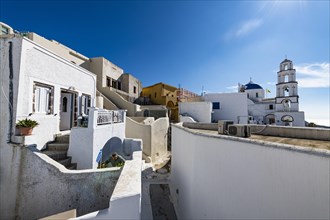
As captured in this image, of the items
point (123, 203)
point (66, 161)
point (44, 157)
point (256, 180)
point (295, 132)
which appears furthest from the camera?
point (66, 161)

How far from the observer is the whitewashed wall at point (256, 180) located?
252 cm

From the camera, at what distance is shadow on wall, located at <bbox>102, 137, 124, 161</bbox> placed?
Answer: 7092 millimetres

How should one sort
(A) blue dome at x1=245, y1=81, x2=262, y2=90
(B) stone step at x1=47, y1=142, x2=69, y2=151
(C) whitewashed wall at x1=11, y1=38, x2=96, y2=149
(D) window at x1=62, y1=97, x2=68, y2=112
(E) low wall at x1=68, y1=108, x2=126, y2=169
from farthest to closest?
(A) blue dome at x1=245, y1=81, x2=262, y2=90 → (D) window at x1=62, y1=97, x2=68, y2=112 → (B) stone step at x1=47, y1=142, x2=69, y2=151 → (E) low wall at x1=68, y1=108, x2=126, y2=169 → (C) whitewashed wall at x1=11, y1=38, x2=96, y2=149

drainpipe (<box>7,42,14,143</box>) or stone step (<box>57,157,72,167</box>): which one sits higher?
drainpipe (<box>7,42,14,143</box>)

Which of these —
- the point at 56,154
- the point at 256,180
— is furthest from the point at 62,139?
the point at 256,180

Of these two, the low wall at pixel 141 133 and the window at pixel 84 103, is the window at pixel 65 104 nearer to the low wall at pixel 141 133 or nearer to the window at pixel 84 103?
the window at pixel 84 103

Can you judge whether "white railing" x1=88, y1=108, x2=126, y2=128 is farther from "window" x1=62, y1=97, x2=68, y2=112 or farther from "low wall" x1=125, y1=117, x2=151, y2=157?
"low wall" x1=125, y1=117, x2=151, y2=157

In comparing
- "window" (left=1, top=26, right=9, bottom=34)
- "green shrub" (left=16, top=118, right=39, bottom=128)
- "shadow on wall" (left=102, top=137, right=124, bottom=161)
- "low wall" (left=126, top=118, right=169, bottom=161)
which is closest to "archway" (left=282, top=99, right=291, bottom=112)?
"low wall" (left=126, top=118, right=169, bottom=161)

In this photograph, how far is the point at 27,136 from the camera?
17.2ft

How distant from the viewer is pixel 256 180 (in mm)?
3285

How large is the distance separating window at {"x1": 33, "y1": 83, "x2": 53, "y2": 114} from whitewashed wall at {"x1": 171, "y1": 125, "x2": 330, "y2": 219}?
6613 millimetres

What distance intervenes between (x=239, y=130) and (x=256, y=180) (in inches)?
69.4

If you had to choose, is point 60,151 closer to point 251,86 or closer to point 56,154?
point 56,154

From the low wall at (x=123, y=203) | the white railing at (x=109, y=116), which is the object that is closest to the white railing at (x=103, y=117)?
the white railing at (x=109, y=116)
